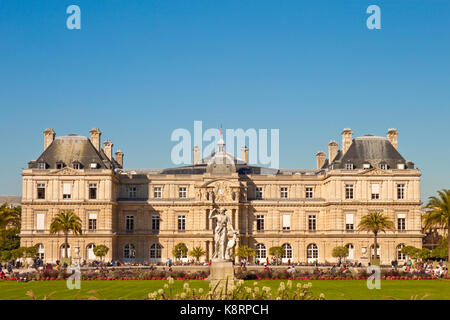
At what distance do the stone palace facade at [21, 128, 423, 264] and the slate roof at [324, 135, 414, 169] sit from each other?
0.13m

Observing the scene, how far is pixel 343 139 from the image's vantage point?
86688mm

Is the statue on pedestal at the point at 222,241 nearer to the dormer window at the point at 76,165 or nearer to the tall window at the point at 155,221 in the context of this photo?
the dormer window at the point at 76,165

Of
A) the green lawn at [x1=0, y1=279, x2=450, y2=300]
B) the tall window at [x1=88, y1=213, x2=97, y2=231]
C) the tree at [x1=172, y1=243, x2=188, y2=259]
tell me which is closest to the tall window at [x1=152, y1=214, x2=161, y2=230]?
the tree at [x1=172, y1=243, x2=188, y2=259]

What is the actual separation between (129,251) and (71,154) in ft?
47.1

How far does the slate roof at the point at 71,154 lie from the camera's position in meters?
82.9

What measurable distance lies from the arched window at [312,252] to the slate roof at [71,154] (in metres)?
27.6

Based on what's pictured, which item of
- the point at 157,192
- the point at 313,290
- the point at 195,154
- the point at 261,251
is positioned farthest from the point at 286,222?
the point at 313,290

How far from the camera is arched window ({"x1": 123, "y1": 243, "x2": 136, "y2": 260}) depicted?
84.4 meters

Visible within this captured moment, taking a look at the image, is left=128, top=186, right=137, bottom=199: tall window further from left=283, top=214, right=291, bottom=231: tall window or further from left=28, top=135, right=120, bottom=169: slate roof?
left=283, top=214, right=291, bottom=231: tall window

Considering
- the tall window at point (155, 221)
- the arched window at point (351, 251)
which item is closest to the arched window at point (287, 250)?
the arched window at point (351, 251)

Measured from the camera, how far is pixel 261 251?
85125mm
